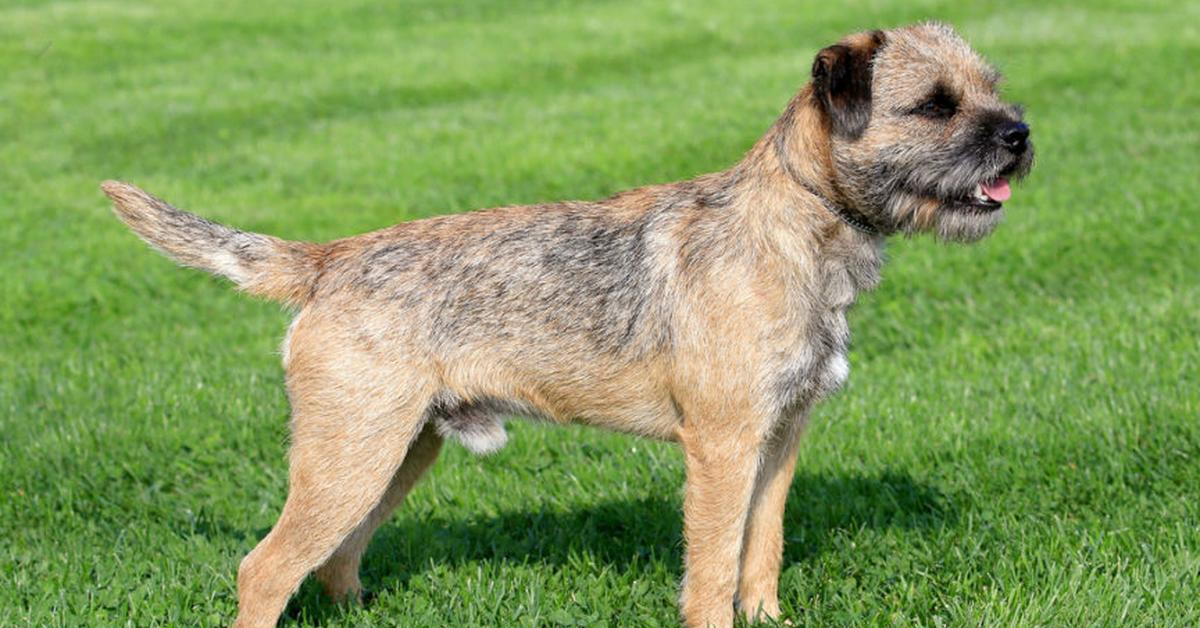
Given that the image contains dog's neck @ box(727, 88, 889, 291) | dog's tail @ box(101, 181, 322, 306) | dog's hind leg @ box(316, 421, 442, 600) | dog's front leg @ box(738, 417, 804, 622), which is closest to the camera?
dog's neck @ box(727, 88, 889, 291)

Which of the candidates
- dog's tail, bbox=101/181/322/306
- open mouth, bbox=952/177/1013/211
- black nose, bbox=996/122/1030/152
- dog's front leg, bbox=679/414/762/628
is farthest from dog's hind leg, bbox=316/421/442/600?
black nose, bbox=996/122/1030/152

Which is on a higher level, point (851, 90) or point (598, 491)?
point (851, 90)

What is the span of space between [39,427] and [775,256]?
4422mm

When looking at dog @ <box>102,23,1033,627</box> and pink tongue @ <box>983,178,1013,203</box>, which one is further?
pink tongue @ <box>983,178,1013,203</box>

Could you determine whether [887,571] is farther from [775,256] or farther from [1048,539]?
[775,256]

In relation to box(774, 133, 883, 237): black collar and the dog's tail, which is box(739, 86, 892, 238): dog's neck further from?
the dog's tail

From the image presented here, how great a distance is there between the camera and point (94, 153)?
15.0m

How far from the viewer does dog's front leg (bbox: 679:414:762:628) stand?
466 cm

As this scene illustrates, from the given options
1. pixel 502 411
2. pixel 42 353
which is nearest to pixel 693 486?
pixel 502 411

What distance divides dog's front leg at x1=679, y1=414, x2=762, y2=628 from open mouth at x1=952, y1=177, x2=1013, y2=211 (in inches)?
44.1

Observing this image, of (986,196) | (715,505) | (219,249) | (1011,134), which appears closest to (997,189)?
(986,196)

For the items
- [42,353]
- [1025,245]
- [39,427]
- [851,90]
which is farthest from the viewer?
[1025,245]

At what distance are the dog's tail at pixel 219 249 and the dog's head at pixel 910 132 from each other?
2.00 m

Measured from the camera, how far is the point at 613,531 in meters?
5.93
